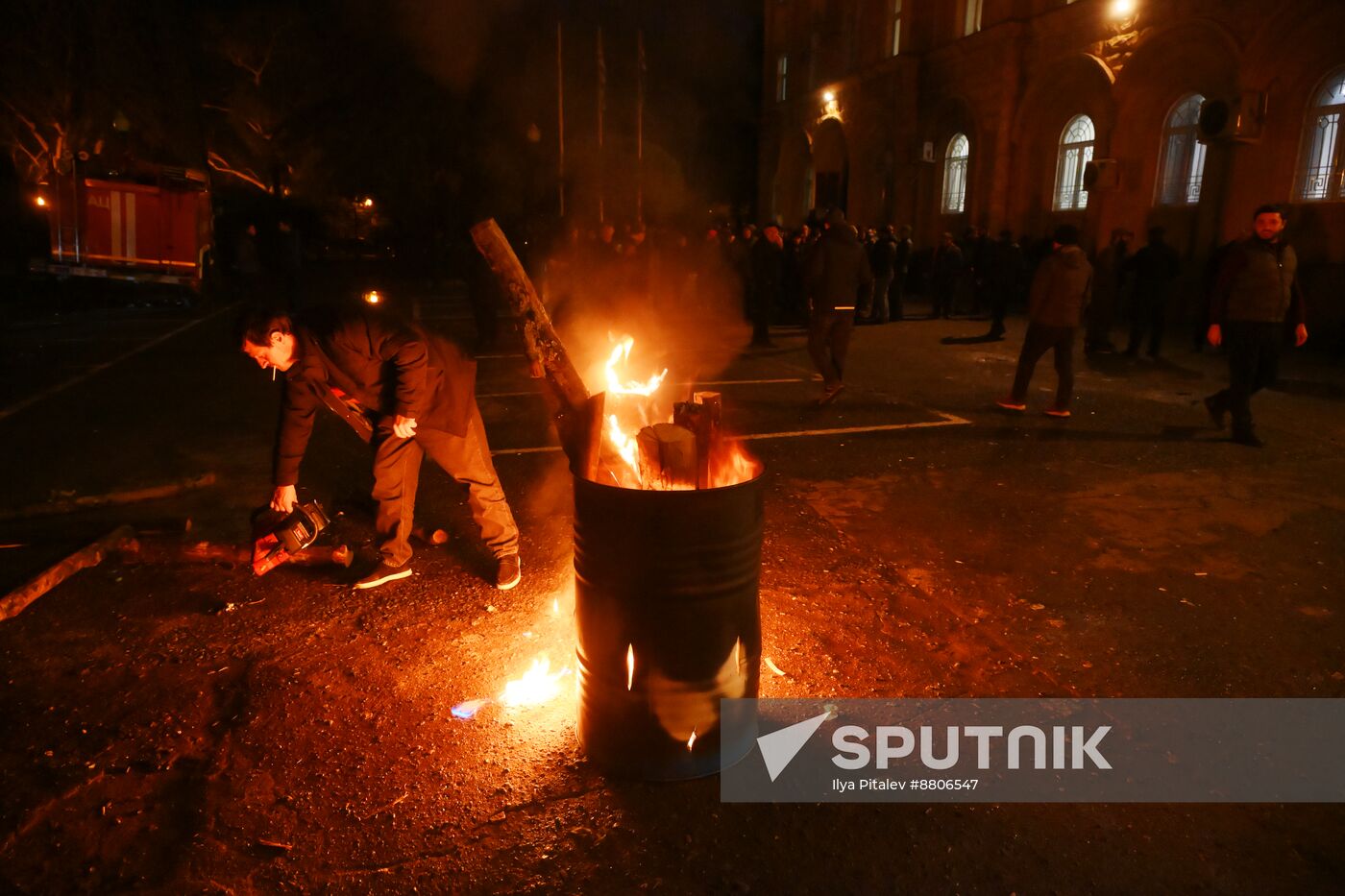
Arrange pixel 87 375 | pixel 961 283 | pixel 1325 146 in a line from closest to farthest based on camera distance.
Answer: pixel 87 375 → pixel 1325 146 → pixel 961 283

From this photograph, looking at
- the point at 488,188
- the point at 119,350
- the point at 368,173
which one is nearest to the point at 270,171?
the point at 368,173

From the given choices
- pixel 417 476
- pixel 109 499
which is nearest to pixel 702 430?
pixel 417 476

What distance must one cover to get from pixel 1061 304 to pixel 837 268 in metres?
2.02

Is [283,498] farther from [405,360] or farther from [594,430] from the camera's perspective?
[594,430]

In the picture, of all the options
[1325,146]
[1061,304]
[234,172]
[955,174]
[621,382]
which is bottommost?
[621,382]

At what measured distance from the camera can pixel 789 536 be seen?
5125 millimetres

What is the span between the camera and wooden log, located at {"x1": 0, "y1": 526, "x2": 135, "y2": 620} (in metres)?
4.16

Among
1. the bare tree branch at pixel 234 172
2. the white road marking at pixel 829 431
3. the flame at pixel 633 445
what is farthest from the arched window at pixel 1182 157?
the bare tree branch at pixel 234 172

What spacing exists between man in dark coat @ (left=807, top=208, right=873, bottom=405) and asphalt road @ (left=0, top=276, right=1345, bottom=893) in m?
1.45

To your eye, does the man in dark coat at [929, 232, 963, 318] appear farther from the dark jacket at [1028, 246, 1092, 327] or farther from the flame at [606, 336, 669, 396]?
the flame at [606, 336, 669, 396]

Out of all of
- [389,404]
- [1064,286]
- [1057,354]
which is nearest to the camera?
[389,404]

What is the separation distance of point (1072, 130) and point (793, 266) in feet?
24.4

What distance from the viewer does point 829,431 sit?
7.61m

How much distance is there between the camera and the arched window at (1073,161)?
17812mm
